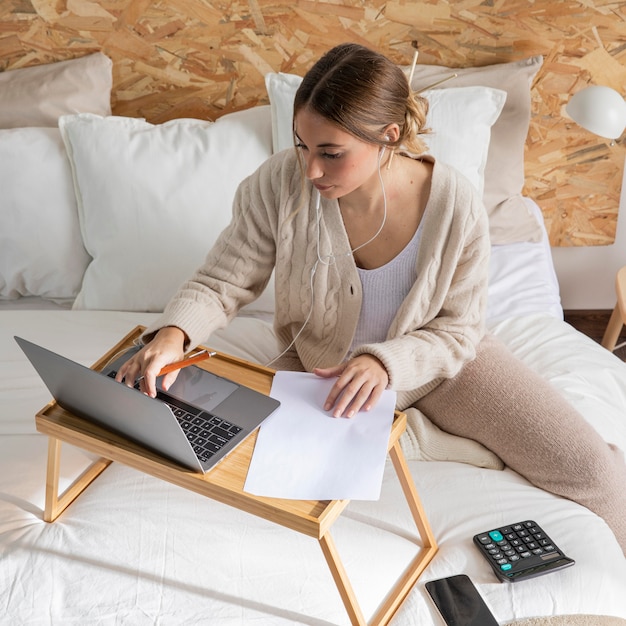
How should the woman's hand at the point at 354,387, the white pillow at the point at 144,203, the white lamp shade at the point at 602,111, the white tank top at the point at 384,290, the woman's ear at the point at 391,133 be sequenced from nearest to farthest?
1. the woman's hand at the point at 354,387
2. the woman's ear at the point at 391,133
3. the white tank top at the point at 384,290
4. the white lamp shade at the point at 602,111
5. the white pillow at the point at 144,203

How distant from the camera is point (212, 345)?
5.87ft

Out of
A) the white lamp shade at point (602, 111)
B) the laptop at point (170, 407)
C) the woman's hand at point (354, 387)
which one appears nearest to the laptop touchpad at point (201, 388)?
the laptop at point (170, 407)

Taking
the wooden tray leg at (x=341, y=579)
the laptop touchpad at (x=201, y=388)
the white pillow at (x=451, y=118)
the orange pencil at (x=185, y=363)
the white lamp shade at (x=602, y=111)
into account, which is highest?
the white lamp shade at (x=602, y=111)

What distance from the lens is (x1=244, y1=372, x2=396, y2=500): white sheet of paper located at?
3.49ft

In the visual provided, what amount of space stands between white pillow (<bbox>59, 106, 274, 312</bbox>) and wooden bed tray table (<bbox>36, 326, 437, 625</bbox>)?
54 centimetres

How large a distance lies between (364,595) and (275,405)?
0.33m

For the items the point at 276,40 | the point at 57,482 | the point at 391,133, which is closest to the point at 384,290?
the point at 391,133

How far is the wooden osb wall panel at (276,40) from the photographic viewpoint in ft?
6.67

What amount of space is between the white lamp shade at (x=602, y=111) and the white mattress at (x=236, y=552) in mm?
640

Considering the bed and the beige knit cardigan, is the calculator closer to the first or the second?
the bed

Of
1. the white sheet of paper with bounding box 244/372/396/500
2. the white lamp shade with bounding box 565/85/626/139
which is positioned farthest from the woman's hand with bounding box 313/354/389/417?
the white lamp shade with bounding box 565/85/626/139

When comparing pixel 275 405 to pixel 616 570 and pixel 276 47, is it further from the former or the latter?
pixel 276 47

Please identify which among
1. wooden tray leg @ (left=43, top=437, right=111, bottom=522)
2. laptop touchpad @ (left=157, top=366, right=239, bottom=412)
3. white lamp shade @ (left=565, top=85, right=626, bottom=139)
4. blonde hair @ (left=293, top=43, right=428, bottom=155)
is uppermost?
blonde hair @ (left=293, top=43, right=428, bottom=155)

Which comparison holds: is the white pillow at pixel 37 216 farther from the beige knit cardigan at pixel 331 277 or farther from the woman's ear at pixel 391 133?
the woman's ear at pixel 391 133
